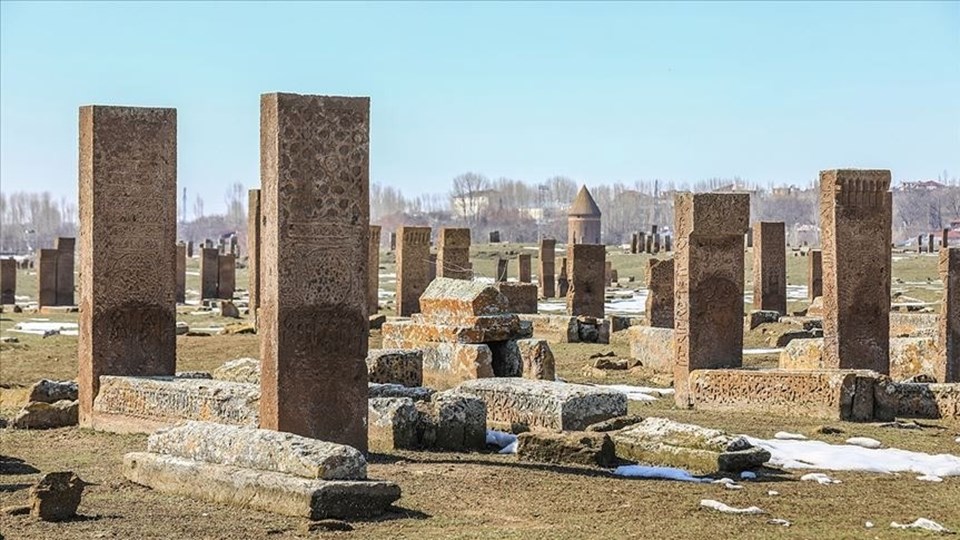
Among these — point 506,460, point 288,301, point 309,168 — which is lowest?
point 506,460

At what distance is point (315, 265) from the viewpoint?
506 inches

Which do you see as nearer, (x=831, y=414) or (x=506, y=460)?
(x=506, y=460)

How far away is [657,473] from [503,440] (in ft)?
6.76

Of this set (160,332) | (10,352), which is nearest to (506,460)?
(160,332)

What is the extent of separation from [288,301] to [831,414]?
6734 mm

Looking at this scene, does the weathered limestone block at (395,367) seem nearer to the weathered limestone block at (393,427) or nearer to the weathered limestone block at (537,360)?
the weathered limestone block at (537,360)

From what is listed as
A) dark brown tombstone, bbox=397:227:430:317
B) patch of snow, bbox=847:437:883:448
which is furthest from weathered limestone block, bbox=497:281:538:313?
patch of snow, bbox=847:437:883:448

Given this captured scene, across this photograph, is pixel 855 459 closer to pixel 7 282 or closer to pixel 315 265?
pixel 315 265

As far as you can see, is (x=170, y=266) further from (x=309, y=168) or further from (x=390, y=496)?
(x=390, y=496)

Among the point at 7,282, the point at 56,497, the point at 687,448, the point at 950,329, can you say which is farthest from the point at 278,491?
the point at 7,282

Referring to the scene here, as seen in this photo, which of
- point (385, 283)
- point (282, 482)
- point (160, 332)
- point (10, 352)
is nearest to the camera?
point (282, 482)

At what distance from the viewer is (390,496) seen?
34.4 feet

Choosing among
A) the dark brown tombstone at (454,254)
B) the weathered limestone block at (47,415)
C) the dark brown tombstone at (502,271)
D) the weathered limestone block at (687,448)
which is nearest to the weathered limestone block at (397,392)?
the weathered limestone block at (687,448)

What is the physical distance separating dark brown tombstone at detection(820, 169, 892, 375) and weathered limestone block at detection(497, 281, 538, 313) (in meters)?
15.0
